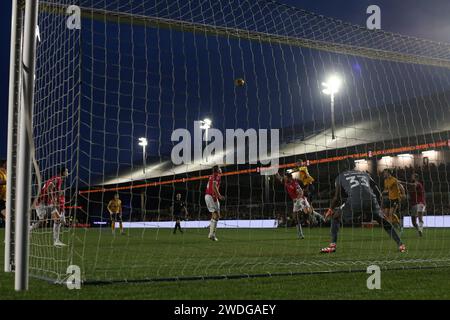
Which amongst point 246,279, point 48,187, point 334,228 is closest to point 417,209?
point 334,228

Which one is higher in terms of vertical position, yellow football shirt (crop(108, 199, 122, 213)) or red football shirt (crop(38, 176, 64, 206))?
red football shirt (crop(38, 176, 64, 206))

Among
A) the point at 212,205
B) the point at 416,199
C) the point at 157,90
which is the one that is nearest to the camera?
the point at 157,90

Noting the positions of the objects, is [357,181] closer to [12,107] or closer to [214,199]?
[12,107]

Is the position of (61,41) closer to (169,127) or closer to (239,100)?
(169,127)

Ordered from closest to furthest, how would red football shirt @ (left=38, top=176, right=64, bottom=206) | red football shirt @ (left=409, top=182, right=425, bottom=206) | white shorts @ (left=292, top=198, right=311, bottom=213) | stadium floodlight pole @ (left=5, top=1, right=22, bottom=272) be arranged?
1. stadium floodlight pole @ (left=5, top=1, right=22, bottom=272)
2. red football shirt @ (left=38, top=176, right=64, bottom=206)
3. white shorts @ (left=292, top=198, right=311, bottom=213)
4. red football shirt @ (left=409, top=182, right=425, bottom=206)

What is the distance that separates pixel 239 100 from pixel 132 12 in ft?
10.4

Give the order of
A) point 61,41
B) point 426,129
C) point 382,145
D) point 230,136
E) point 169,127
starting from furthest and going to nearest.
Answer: point 426,129, point 382,145, point 230,136, point 169,127, point 61,41

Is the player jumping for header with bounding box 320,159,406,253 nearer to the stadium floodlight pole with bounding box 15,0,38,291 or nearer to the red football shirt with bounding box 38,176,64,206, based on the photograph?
the red football shirt with bounding box 38,176,64,206

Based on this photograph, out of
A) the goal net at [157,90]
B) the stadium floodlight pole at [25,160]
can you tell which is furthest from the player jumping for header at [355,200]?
the stadium floodlight pole at [25,160]

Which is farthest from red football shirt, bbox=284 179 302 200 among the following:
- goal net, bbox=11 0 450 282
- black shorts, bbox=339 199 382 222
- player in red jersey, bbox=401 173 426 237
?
black shorts, bbox=339 199 382 222

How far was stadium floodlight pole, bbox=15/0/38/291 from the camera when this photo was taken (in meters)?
5.11

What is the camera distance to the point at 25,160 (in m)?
5.29
